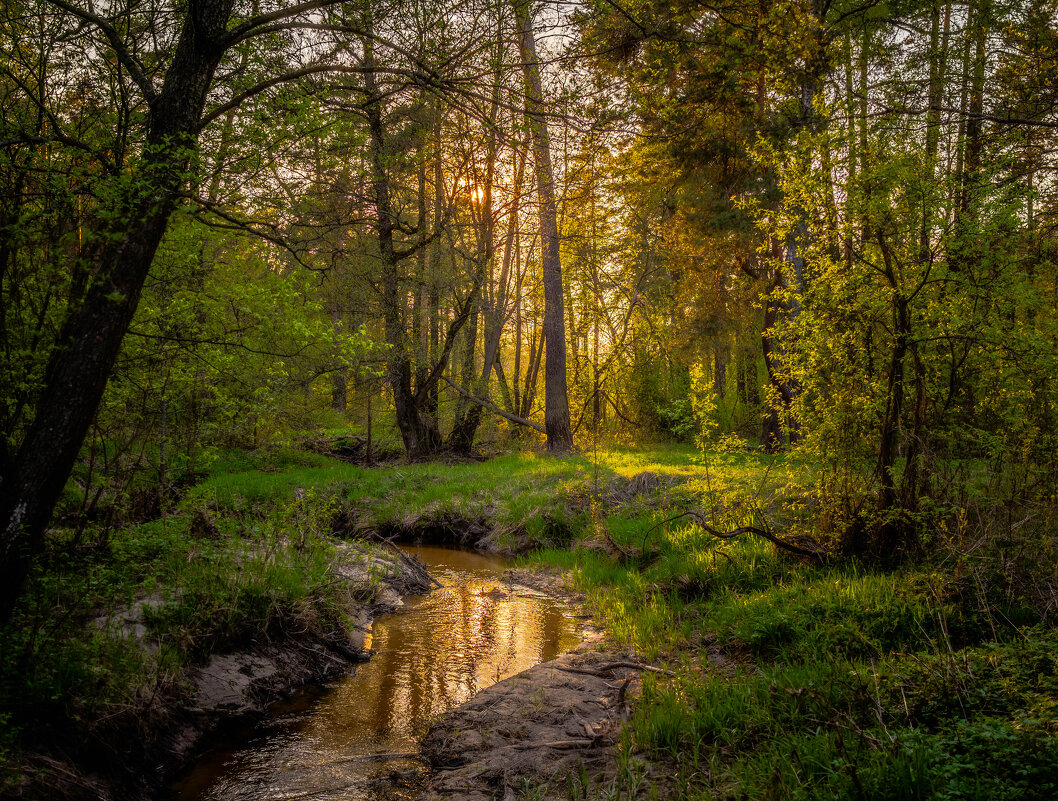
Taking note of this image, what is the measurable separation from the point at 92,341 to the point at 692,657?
531 cm

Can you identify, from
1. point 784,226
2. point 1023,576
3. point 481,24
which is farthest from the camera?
point 784,226

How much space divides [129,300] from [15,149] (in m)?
1.63

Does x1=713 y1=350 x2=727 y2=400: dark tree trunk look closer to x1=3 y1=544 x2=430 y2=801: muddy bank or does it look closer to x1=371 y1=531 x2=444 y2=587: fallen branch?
x1=371 y1=531 x2=444 y2=587: fallen branch

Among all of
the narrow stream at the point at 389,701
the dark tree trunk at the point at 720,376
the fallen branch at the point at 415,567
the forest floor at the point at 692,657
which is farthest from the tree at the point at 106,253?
the dark tree trunk at the point at 720,376

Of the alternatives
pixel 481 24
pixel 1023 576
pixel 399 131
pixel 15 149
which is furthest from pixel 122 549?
pixel 399 131

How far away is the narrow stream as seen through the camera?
12.0 ft

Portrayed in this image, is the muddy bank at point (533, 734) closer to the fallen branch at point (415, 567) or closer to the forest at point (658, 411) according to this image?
the forest at point (658, 411)

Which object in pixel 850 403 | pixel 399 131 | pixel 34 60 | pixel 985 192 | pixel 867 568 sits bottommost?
pixel 867 568

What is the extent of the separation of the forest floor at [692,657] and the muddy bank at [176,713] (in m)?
0.03

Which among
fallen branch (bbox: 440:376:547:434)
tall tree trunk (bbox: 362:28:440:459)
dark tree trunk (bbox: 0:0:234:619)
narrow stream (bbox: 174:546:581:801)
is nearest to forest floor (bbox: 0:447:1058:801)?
narrow stream (bbox: 174:546:581:801)

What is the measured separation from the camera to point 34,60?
471 cm

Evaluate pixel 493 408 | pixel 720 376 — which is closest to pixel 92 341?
pixel 493 408

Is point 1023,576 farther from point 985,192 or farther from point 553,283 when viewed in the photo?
point 553,283

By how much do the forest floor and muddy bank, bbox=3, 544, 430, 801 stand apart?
3 cm
